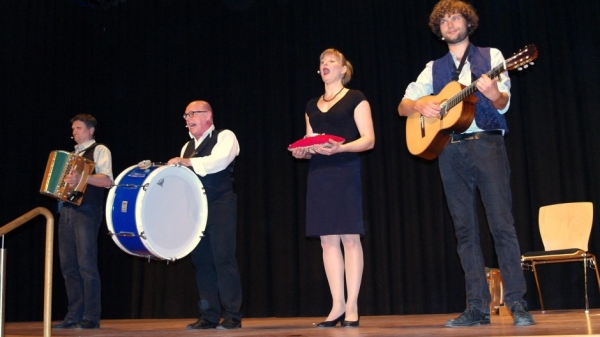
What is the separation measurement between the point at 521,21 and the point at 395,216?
231 cm

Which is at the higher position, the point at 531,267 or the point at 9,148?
the point at 9,148

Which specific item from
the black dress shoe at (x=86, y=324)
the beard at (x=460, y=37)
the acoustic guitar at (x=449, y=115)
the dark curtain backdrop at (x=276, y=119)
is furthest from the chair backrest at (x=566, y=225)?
the black dress shoe at (x=86, y=324)

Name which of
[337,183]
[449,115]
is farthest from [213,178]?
[449,115]

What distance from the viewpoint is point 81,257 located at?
483 cm

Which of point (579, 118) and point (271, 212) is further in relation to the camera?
point (271, 212)

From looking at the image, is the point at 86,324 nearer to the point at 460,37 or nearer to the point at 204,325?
the point at 204,325

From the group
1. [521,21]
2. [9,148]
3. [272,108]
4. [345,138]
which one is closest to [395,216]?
[272,108]

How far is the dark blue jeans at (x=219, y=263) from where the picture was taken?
407cm

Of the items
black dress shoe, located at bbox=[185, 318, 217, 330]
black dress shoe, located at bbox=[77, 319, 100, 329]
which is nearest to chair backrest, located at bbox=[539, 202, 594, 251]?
black dress shoe, located at bbox=[185, 318, 217, 330]

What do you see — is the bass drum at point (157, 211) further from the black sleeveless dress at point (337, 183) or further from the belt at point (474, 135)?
the belt at point (474, 135)

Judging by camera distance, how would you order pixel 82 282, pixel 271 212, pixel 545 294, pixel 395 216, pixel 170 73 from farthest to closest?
pixel 170 73 < pixel 271 212 < pixel 395 216 < pixel 545 294 < pixel 82 282

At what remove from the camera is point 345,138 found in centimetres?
392

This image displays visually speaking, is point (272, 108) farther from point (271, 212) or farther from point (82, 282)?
point (82, 282)

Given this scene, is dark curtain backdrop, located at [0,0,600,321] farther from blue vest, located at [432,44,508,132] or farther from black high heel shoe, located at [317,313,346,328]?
blue vest, located at [432,44,508,132]
